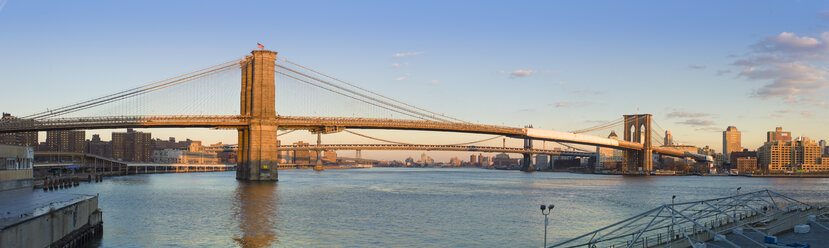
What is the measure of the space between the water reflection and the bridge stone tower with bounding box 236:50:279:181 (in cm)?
1136

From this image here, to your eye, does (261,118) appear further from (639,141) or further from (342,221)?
(639,141)

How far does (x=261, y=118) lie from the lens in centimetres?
7706

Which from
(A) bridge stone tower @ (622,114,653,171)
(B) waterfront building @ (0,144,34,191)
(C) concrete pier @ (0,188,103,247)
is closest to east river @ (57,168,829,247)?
(C) concrete pier @ (0,188,103,247)

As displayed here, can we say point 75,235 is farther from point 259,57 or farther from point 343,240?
point 259,57

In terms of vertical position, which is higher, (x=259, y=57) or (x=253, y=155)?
(x=259, y=57)

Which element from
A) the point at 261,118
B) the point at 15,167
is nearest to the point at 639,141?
the point at 261,118

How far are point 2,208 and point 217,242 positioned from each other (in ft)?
28.7

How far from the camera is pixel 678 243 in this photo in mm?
23172

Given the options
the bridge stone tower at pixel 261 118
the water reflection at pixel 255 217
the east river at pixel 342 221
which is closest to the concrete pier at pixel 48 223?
the east river at pixel 342 221

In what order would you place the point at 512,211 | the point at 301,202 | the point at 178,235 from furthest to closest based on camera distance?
the point at 301,202
the point at 512,211
the point at 178,235

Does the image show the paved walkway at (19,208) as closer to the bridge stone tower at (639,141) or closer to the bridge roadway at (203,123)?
the bridge roadway at (203,123)

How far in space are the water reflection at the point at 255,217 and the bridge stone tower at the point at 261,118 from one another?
11.4 m

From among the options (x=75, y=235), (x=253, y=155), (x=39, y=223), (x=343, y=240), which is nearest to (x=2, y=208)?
(x=75, y=235)

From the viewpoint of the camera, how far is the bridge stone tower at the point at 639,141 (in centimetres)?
15200
